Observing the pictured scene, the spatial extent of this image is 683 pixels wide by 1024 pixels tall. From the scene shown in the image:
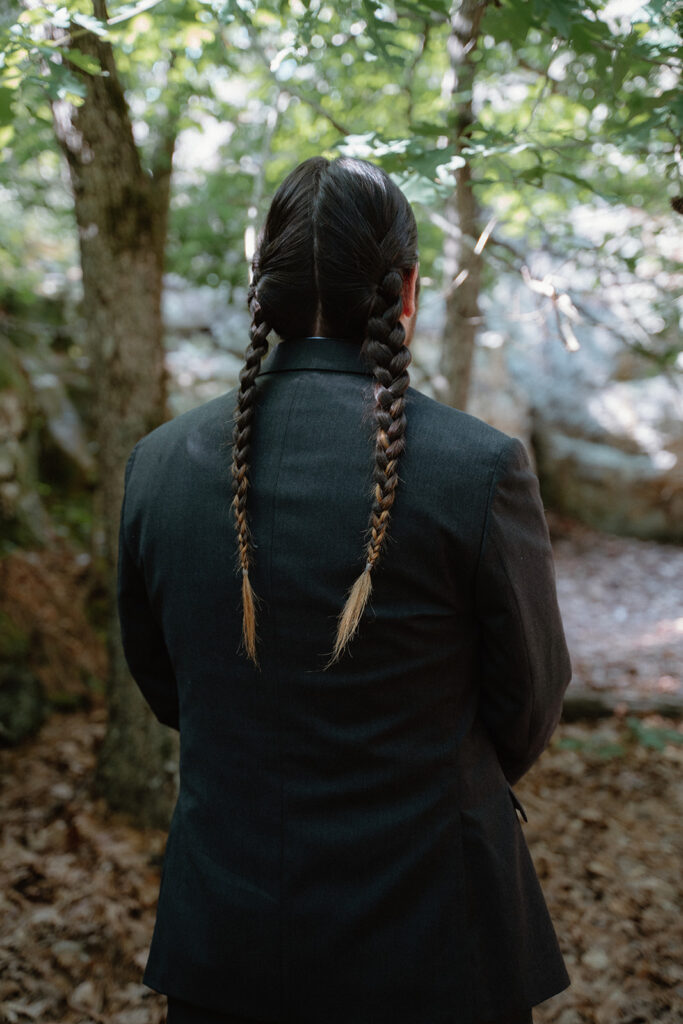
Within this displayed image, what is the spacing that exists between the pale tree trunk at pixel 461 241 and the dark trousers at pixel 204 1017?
2.05 m

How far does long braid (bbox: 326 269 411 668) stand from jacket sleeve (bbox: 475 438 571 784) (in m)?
0.17

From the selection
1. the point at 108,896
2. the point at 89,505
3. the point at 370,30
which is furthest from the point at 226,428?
the point at 89,505

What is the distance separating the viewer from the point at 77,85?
2.02 m

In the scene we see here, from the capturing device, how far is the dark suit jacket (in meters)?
1.24

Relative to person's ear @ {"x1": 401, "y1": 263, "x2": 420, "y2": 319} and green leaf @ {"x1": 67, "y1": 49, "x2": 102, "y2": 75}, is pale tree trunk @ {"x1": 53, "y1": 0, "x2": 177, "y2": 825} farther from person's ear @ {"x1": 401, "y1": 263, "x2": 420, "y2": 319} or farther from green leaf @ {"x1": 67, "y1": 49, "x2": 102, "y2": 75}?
person's ear @ {"x1": 401, "y1": 263, "x2": 420, "y2": 319}

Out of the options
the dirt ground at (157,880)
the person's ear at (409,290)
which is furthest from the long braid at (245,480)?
the dirt ground at (157,880)

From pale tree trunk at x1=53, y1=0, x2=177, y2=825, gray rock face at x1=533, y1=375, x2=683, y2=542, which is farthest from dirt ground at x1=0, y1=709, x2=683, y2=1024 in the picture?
gray rock face at x1=533, y1=375, x2=683, y2=542

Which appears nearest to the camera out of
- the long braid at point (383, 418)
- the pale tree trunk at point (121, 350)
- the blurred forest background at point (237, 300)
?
the long braid at point (383, 418)

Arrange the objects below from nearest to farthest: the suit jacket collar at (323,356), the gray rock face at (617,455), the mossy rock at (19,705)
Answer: the suit jacket collar at (323,356)
the mossy rock at (19,705)
the gray rock face at (617,455)

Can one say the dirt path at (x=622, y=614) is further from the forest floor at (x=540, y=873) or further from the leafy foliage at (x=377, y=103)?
the leafy foliage at (x=377, y=103)

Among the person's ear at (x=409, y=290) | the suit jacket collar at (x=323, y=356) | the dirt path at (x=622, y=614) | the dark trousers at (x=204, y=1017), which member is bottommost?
the dirt path at (x=622, y=614)

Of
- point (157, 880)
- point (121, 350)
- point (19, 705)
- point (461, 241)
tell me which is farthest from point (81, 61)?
point (19, 705)

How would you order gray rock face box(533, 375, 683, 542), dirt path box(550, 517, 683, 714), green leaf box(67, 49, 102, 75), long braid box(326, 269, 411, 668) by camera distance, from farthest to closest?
gray rock face box(533, 375, 683, 542) < dirt path box(550, 517, 683, 714) < green leaf box(67, 49, 102, 75) < long braid box(326, 269, 411, 668)

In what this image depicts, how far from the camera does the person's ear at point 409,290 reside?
52.9 inches
